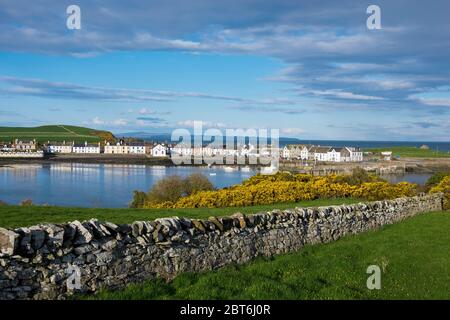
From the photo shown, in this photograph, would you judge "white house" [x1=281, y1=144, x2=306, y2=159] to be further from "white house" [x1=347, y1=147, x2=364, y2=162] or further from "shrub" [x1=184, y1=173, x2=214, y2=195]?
"shrub" [x1=184, y1=173, x2=214, y2=195]

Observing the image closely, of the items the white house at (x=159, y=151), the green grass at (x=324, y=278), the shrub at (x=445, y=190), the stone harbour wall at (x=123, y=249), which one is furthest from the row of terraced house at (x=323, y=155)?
the stone harbour wall at (x=123, y=249)

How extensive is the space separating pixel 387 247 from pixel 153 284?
7.50 meters

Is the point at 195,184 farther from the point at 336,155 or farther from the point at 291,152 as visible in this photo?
the point at 336,155

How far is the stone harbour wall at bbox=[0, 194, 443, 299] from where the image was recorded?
7.22m

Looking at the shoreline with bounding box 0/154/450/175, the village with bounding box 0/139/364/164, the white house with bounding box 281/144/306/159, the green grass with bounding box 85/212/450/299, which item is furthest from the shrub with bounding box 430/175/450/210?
the white house with bounding box 281/144/306/159

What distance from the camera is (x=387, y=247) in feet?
44.0

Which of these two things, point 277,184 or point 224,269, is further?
point 277,184

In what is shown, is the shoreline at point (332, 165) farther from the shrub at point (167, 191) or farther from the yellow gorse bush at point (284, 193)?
the yellow gorse bush at point (284, 193)

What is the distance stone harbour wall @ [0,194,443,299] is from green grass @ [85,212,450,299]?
0.31 m

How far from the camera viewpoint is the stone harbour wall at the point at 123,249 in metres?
7.22

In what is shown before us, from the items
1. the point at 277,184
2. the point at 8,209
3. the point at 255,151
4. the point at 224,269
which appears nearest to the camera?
the point at 224,269

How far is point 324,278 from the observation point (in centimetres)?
950
